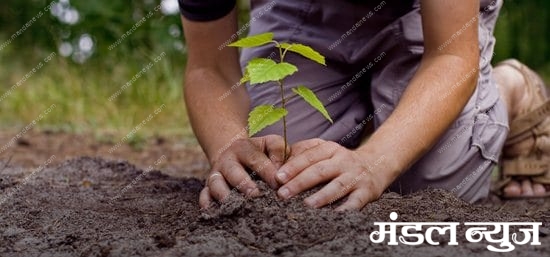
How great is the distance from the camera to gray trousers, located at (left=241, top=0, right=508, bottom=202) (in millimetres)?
2555

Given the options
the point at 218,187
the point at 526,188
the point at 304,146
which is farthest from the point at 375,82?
the point at 218,187

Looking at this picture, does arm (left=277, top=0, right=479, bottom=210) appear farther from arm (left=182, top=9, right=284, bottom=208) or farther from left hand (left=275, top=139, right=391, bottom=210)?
arm (left=182, top=9, right=284, bottom=208)

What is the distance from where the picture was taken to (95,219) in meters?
2.04

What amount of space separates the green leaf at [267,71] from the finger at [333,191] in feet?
0.89

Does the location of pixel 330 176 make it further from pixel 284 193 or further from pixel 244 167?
pixel 244 167

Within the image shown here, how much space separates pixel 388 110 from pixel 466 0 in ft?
1.93

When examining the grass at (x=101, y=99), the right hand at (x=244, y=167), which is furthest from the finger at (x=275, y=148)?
the grass at (x=101, y=99)

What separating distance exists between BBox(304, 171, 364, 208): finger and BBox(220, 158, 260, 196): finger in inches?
5.3

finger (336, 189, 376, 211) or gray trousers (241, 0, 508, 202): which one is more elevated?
gray trousers (241, 0, 508, 202)

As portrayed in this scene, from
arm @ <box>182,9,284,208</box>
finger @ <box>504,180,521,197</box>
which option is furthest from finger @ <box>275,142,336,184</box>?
finger @ <box>504,180,521,197</box>

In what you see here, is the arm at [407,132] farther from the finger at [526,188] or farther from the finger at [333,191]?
the finger at [526,188]

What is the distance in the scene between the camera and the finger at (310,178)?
1.88 metres

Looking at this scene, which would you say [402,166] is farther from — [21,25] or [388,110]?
[21,25]

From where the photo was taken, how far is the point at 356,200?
1870 millimetres
